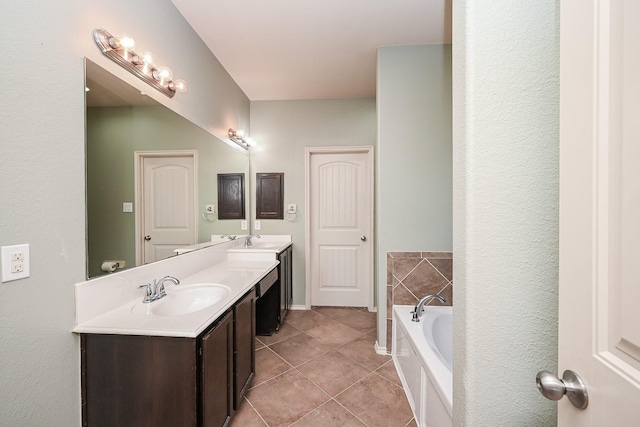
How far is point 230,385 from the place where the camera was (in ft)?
4.68

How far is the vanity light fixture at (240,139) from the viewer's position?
273cm

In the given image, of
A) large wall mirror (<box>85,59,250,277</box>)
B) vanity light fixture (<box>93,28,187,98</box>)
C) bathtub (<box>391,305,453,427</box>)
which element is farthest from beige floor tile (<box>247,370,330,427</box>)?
vanity light fixture (<box>93,28,187,98</box>)

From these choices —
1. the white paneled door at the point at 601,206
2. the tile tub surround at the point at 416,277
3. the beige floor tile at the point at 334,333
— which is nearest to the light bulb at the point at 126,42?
the white paneled door at the point at 601,206

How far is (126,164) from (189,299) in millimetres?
884

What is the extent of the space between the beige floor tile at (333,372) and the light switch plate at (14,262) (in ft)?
5.91

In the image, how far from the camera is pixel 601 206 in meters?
0.45

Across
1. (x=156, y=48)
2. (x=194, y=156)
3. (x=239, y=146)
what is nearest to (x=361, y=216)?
(x=239, y=146)

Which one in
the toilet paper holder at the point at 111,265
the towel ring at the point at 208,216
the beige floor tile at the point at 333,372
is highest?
the towel ring at the point at 208,216

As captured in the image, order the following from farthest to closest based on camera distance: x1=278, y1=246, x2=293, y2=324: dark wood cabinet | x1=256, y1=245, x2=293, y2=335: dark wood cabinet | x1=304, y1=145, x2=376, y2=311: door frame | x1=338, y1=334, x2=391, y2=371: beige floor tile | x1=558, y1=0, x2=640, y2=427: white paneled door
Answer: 1. x1=304, y1=145, x2=376, y2=311: door frame
2. x1=278, y1=246, x2=293, y2=324: dark wood cabinet
3. x1=256, y1=245, x2=293, y2=335: dark wood cabinet
4. x1=338, y1=334, x2=391, y2=371: beige floor tile
5. x1=558, y1=0, x2=640, y2=427: white paneled door

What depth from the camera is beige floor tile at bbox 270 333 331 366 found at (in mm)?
2244

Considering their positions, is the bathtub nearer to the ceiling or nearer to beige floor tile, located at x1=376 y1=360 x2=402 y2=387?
beige floor tile, located at x1=376 y1=360 x2=402 y2=387

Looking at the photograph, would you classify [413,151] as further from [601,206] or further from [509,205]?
[601,206]

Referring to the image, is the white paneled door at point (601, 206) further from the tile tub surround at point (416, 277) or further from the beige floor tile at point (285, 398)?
the tile tub surround at point (416, 277)

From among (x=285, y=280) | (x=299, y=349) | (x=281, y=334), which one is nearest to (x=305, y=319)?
(x=281, y=334)
